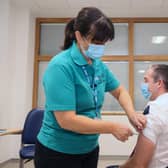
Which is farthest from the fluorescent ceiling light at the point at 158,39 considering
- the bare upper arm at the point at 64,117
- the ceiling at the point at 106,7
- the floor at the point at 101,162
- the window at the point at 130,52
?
the bare upper arm at the point at 64,117

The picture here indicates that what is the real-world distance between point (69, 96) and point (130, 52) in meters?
4.27

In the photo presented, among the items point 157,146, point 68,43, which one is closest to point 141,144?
point 157,146

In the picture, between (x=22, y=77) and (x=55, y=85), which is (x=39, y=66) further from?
(x=55, y=85)

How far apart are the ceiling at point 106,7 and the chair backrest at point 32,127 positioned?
212 cm

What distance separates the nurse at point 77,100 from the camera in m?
1.01

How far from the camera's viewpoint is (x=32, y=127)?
3.32m

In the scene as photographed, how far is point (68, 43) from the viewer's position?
4.04 ft

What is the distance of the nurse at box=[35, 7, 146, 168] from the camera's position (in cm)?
101

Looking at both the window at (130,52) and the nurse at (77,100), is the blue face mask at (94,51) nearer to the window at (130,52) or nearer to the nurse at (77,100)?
the nurse at (77,100)

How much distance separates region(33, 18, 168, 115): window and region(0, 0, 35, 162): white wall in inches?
9.6

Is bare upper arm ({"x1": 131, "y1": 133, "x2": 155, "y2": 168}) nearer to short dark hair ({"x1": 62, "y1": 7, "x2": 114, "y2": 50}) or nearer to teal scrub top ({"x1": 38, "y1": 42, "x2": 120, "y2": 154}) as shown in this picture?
teal scrub top ({"x1": 38, "y1": 42, "x2": 120, "y2": 154})

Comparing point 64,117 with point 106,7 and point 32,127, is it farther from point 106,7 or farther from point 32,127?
point 106,7

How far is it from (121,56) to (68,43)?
4.03 metres

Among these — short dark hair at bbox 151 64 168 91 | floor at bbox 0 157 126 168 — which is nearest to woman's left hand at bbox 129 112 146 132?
short dark hair at bbox 151 64 168 91
